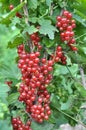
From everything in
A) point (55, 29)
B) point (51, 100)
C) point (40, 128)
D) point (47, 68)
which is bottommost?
point (40, 128)

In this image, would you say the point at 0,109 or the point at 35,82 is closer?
the point at 0,109

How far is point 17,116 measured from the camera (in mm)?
1992

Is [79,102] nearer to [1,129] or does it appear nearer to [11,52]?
[1,129]

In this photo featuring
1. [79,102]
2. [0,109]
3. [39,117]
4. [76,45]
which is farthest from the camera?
[79,102]

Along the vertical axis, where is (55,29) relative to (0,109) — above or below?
above

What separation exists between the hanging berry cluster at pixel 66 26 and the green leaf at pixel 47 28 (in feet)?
0.15

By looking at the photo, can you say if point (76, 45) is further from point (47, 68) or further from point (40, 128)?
point (40, 128)

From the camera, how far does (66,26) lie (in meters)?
2.00

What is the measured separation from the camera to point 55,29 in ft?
6.46

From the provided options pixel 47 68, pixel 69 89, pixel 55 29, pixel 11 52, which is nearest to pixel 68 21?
pixel 55 29

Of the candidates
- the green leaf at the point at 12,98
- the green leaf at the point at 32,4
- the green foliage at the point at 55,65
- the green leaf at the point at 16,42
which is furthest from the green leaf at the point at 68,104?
the green leaf at the point at 32,4

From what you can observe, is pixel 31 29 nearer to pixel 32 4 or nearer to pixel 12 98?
pixel 32 4

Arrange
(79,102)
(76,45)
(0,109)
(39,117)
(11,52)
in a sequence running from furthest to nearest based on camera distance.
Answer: (11,52), (79,102), (76,45), (39,117), (0,109)

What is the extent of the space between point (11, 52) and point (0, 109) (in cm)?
289
